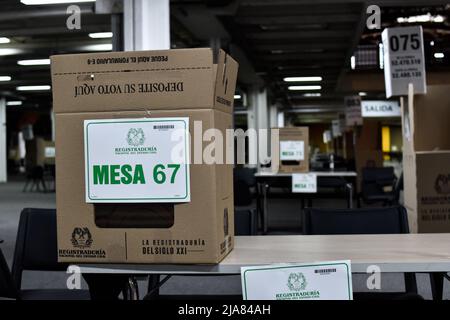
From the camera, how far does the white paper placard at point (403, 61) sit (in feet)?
12.6

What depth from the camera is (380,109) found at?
20.3 meters

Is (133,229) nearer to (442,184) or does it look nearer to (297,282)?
(297,282)

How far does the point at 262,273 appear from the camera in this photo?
137cm

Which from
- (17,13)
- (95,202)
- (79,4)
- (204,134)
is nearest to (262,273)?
(204,134)

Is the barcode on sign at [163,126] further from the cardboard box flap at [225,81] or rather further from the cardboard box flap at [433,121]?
the cardboard box flap at [433,121]

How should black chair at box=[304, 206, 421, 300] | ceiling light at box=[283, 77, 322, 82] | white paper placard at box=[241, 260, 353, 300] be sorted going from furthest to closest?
ceiling light at box=[283, 77, 322, 82] < black chair at box=[304, 206, 421, 300] < white paper placard at box=[241, 260, 353, 300]

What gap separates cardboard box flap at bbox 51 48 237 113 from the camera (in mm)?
1465

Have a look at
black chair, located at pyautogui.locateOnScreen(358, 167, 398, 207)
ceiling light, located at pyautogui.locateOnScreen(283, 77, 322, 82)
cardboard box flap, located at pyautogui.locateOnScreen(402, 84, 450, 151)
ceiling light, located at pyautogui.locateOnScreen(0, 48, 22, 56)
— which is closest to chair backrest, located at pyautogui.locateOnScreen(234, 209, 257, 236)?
cardboard box flap, located at pyautogui.locateOnScreen(402, 84, 450, 151)

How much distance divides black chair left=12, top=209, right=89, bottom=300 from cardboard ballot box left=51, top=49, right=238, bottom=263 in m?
1.03

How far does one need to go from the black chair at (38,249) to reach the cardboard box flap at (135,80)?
1132 mm

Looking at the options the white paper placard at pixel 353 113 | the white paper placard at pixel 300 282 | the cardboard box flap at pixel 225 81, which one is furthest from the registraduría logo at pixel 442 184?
the white paper placard at pixel 353 113

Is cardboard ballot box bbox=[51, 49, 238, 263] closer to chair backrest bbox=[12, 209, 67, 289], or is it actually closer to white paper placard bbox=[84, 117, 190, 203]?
white paper placard bbox=[84, 117, 190, 203]

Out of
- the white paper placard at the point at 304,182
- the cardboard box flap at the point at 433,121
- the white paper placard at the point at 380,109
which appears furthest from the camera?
the white paper placard at the point at 380,109
